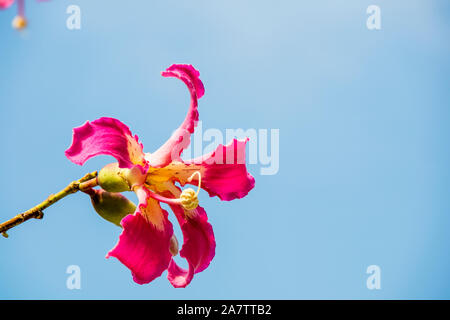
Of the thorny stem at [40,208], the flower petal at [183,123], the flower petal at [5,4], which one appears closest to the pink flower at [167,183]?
the flower petal at [183,123]

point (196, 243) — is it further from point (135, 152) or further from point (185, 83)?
point (185, 83)

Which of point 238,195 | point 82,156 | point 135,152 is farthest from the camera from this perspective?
point 238,195

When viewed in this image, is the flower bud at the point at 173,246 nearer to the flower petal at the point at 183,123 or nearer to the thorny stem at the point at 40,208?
the flower petal at the point at 183,123

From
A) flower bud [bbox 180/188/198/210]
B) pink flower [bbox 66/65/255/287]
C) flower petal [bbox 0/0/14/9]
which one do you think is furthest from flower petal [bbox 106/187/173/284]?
flower petal [bbox 0/0/14/9]

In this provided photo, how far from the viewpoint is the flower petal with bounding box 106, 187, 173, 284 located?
1.94 meters

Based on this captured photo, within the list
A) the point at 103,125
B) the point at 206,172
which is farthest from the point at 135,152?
the point at 206,172

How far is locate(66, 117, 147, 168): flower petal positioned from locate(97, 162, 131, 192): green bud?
0.05 meters

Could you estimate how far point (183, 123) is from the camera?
87.9 inches

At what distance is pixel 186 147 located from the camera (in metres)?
2.23

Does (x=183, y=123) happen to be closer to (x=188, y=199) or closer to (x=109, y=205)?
(x=188, y=199)

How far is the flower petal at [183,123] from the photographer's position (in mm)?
2180

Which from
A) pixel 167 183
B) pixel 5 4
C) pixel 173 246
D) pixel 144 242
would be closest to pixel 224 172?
pixel 167 183

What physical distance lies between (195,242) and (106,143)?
0.62 metres

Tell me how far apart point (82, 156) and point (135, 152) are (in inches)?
11.2
